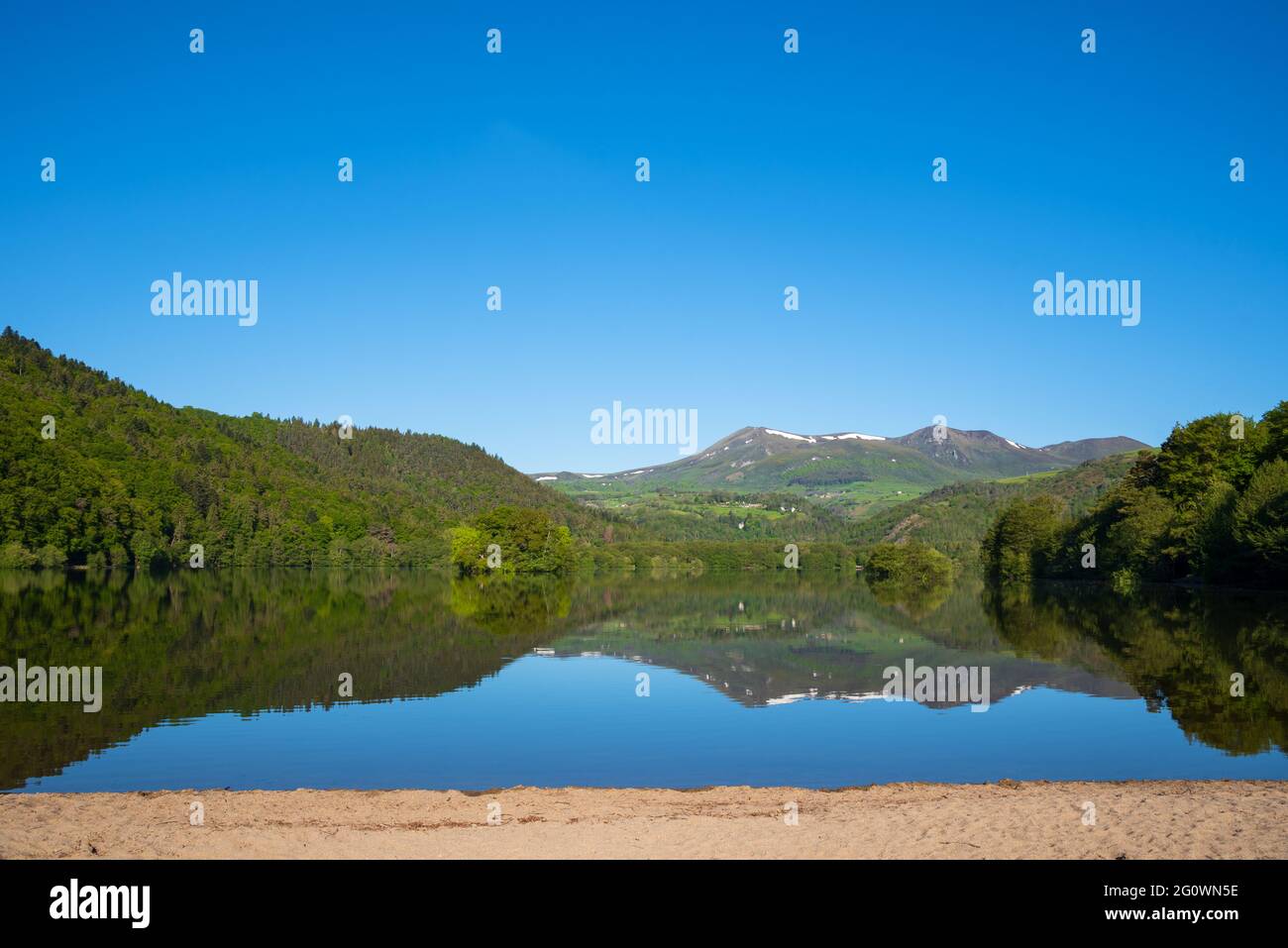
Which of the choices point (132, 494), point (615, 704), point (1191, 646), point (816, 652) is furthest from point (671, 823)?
point (132, 494)

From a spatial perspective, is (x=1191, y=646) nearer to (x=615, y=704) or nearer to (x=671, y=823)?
(x=615, y=704)

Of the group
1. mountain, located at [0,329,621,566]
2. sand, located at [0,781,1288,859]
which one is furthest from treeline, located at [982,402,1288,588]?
mountain, located at [0,329,621,566]

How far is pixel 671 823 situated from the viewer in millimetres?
13484

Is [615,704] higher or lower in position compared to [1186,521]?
lower

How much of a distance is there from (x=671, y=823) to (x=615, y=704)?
42.5 feet

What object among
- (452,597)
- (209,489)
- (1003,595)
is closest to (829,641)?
(452,597)

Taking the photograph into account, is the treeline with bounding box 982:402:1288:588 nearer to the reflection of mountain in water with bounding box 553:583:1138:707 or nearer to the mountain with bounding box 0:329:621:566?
the reflection of mountain in water with bounding box 553:583:1138:707

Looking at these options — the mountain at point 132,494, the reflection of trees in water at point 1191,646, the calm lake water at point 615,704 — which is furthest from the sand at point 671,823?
the mountain at point 132,494

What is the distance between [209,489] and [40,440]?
39829mm

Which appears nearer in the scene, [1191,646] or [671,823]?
[671,823]

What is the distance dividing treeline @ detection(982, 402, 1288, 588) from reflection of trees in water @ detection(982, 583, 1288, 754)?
3925 mm

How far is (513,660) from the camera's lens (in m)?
35.8

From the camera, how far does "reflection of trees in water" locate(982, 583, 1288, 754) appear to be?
75.8ft

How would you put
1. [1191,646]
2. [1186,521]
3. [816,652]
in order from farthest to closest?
[1186,521]
[816,652]
[1191,646]
